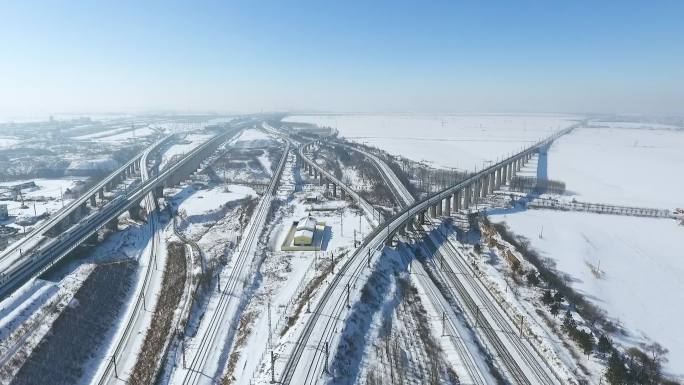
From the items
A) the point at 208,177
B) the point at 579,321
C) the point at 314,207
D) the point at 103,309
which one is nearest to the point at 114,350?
the point at 103,309

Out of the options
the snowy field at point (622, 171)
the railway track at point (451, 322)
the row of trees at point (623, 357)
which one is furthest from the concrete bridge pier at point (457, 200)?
the row of trees at point (623, 357)

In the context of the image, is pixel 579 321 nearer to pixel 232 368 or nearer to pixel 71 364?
pixel 232 368

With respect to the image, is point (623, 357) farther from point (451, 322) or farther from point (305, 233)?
point (305, 233)

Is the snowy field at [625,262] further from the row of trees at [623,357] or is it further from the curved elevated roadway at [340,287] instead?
the curved elevated roadway at [340,287]

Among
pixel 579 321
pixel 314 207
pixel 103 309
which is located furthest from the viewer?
pixel 314 207

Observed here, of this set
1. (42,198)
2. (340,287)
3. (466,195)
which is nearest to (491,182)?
(466,195)

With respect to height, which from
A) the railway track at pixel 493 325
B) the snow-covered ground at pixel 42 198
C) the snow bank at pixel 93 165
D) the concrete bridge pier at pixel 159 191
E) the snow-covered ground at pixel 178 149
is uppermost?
the snow-covered ground at pixel 178 149
